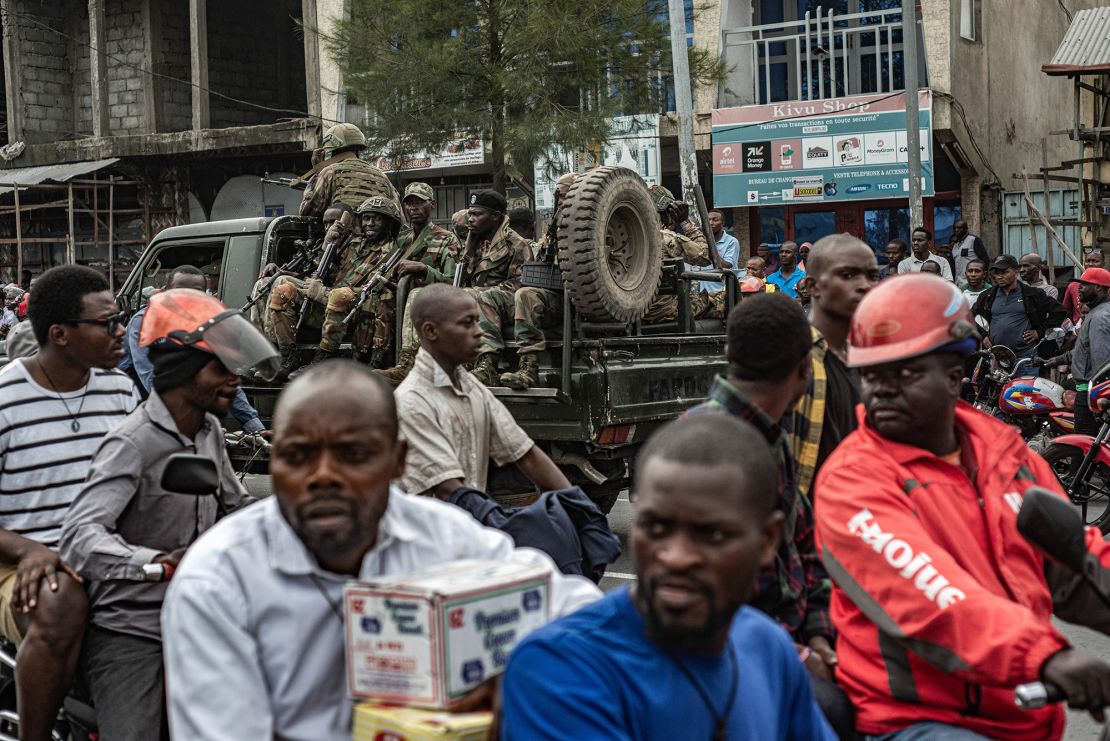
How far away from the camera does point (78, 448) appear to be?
3906 millimetres

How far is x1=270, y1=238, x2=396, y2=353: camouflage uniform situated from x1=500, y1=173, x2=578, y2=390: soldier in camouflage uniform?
132 centimetres

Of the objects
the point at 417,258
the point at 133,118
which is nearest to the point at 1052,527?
the point at 417,258

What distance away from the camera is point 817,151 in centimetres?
1870

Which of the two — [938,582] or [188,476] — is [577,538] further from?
[938,582]

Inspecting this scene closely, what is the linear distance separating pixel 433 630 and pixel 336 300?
22.6 feet

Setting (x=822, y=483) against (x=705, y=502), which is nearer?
(x=705, y=502)

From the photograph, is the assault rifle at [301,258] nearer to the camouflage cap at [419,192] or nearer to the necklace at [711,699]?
the camouflage cap at [419,192]

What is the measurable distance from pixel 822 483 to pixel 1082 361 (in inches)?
331

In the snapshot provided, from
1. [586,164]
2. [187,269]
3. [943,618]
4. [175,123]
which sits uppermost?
[175,123]

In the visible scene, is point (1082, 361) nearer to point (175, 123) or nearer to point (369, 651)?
point (369, 651)

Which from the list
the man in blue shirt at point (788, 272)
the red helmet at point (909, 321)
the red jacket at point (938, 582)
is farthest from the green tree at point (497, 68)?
the red jacket at point (938, 582)

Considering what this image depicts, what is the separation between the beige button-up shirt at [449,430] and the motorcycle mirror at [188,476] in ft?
3.48

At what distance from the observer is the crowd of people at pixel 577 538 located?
1.91 m

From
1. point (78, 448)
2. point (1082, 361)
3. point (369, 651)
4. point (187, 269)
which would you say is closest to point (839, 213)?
point (1082, 361)
